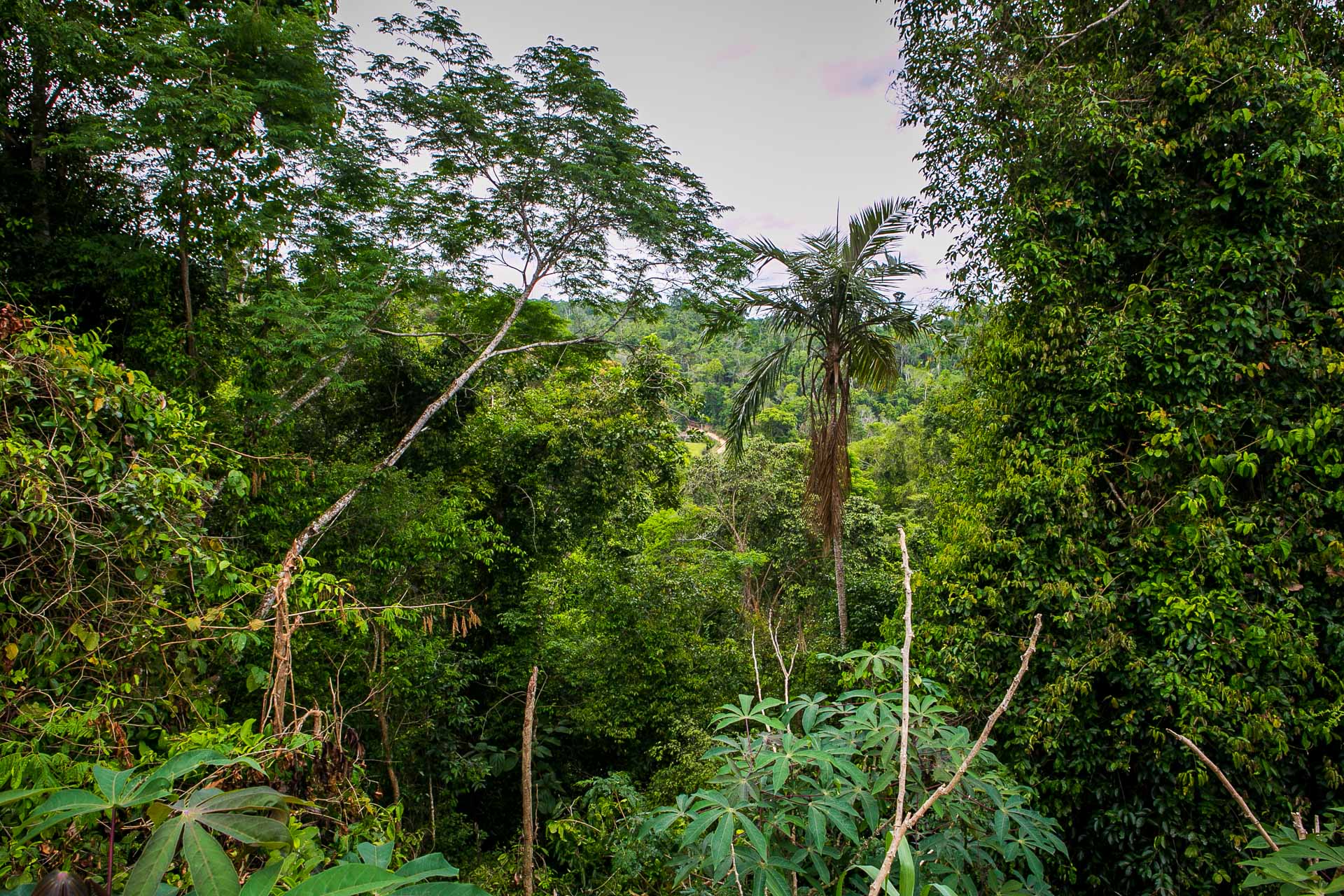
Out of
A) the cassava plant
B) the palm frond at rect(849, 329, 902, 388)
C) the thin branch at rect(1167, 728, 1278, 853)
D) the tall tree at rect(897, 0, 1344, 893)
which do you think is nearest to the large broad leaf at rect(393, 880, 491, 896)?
the cassava plant

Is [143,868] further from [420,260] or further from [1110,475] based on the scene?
[420,260]

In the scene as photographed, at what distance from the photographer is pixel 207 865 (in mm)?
825

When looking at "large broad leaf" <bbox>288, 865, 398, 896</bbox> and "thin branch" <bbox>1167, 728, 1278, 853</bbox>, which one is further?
"thin branch" <bbox>1167, 728, 1278, 853</bbox>

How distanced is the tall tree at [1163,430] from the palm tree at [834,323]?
281 centimetres

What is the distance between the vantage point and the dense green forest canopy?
1853 mm

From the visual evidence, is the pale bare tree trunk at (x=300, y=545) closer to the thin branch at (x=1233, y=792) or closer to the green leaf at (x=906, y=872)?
the green leaf at (x=906, y=872)

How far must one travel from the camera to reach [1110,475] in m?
4.36

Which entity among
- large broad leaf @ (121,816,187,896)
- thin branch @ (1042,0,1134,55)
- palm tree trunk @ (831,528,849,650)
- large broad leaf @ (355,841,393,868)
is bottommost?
palm tree trunk @ (831,528,849,650)

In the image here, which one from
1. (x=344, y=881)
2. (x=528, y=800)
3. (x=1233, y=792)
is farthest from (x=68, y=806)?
(x=1233, y=792)

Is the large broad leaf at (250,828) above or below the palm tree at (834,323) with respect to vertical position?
below

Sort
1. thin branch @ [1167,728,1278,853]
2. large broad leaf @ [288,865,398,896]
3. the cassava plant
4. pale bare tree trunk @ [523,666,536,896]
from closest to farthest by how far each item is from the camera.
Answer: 1. large broad leaf @ [288,865,398,896]
2. thin branch @ [1167,728,1278,853]
3. pale bare tree trunk @ [523,666,536,896]
4. the cassava plant

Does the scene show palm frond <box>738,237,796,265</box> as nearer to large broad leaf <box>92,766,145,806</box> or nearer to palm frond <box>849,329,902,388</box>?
palm frond <box>849,329,902,388</box>

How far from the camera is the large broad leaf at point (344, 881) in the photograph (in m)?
0.76

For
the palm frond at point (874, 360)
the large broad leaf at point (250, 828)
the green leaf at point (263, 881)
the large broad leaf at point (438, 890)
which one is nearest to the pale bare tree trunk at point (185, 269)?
the large broad leaf at point (250, 828)
